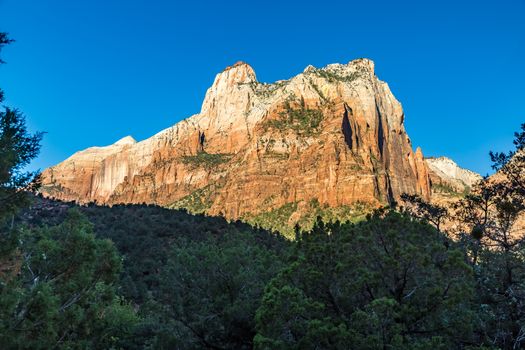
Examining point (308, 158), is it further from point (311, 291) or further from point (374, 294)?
point (374, 294)

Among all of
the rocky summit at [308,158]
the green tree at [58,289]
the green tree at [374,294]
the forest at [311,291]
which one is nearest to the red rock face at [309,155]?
the rocky summit at [308,158]

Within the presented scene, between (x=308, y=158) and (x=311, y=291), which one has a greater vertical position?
(x=308, y=158)

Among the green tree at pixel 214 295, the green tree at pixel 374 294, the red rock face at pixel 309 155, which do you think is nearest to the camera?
the green tree at pixel 374 294

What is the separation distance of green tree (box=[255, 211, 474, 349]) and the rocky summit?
110m

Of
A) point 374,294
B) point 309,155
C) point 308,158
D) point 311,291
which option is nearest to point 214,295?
point 311,291

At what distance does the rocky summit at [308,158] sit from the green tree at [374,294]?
11023 cm

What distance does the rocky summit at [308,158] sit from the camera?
13988 cm

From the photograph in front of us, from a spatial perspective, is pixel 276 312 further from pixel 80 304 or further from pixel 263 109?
pixel 263 109

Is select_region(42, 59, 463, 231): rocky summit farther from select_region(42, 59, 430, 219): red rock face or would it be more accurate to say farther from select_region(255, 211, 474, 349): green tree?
select_region(255, 211, 474, 349): green tree

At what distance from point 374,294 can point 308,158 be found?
138704mm

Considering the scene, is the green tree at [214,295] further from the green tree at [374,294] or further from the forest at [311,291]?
the green tree at [374,294]

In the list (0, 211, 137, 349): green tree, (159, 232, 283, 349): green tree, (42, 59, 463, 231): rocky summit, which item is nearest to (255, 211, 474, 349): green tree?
(159, 232, 283, 349): green tree

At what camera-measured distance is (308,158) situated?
152 m

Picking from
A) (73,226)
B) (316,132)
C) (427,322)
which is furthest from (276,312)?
(316,132)
